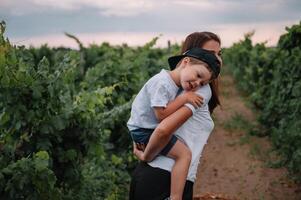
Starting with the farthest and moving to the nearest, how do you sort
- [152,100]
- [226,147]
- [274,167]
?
[226,147] → [274,167] → [152,100]

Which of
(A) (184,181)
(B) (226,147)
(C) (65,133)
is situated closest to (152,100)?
(A) (184,181)

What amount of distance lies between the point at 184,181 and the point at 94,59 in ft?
48.6

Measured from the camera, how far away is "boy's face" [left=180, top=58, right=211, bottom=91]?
3182 mm

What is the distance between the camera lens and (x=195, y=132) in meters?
3.33

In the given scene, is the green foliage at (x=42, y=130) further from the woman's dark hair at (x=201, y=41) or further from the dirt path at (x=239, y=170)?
the dirt path at (x=239, y=170)

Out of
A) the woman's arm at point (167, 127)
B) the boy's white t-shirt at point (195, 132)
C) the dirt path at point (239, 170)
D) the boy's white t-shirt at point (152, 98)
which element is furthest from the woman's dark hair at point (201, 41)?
the dirt path at point (239, 170)

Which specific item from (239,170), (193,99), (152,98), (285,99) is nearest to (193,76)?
(193,99)

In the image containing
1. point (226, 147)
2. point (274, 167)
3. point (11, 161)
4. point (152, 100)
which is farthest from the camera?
point (226, 147)

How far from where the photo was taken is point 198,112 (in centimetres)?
332

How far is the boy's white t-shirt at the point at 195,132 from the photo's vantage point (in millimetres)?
3297

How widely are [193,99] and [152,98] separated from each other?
0.24 meters

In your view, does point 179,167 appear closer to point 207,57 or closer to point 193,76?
point 193,76

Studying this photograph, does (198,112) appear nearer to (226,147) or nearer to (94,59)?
(226,147)

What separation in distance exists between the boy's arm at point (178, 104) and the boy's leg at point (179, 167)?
20 centimetres
